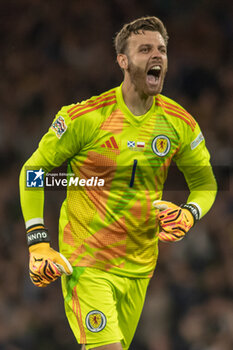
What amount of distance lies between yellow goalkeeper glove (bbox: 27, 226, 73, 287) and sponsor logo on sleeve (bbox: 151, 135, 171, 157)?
2.46 ft

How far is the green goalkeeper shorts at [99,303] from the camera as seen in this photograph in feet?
11.8

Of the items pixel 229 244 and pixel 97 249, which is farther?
pixel 229 244

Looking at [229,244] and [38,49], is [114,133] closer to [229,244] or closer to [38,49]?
[229,244]

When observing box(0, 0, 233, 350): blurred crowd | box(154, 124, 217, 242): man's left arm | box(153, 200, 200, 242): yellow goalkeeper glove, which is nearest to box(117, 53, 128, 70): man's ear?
box(154, 124, 217, 242): man's left arm

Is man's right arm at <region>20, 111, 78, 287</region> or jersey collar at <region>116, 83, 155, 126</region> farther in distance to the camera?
jersey collar at <region>116, 83, 155, 126</region>

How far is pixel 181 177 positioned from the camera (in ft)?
18.6

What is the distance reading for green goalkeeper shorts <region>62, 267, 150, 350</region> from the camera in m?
3.61

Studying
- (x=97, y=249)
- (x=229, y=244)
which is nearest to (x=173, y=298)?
(x=229, y=244)

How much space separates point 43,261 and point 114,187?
0.56 metres

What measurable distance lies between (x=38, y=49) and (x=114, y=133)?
3374mm

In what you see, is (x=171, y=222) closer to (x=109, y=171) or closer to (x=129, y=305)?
(x=109, y=171)

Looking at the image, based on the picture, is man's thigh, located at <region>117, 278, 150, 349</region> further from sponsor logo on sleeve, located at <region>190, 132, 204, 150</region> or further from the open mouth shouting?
the open mouth shouting

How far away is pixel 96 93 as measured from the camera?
662cm

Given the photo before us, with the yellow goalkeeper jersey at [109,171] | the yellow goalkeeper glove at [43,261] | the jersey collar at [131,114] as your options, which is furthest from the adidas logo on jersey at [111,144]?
the yellow goalkeeper glove at [43,261]
